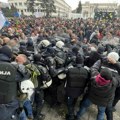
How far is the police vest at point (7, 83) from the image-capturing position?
326 centimetres

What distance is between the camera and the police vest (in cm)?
326

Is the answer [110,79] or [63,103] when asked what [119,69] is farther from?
[63,103]

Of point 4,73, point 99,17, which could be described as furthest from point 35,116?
point 99,17

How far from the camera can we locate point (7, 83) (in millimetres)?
3326

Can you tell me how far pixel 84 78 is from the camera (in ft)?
15.4

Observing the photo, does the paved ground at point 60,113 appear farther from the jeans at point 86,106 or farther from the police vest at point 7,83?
the police vest at point 7,83

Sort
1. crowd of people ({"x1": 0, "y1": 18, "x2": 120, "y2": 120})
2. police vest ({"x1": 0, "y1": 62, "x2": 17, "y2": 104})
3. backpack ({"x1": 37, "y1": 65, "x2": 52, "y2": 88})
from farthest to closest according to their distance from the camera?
backpack ({"x1": 37, "y1": 65, "x2": 52, "y2": 88}), crowd of people ({"x1": 0, "y1": 18, "x2": 120, "y2": 120}), police vest ({"x1": 0, "y1": 62, "x2": 17, "y2": 104})

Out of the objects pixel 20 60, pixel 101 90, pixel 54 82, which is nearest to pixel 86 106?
pixel 101 90

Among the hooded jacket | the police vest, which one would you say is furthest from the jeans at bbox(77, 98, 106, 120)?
the police vest

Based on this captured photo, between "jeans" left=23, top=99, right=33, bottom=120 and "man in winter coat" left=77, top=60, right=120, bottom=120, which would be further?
"jeans" left=23, top=99, right=33, bottom=120

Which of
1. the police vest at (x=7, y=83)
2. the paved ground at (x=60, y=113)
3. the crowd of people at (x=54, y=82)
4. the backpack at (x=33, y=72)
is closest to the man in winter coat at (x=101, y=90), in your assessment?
the crowd of people at (x=54, y=82)

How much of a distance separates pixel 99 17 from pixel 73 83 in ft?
81.0

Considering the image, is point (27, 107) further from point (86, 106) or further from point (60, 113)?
point (86, 106)

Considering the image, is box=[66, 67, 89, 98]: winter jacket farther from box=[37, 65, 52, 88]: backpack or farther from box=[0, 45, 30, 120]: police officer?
box=[0, 45, 30, 120]: police officer
